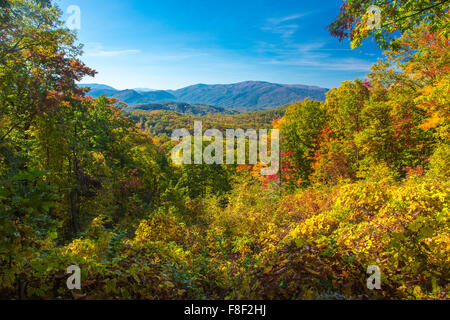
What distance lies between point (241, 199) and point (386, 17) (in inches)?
379

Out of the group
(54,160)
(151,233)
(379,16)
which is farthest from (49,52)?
(379,16)

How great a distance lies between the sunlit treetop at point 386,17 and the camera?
3861 mm

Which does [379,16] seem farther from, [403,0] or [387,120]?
[387,120]

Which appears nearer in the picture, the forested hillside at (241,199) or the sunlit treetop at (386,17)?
the forested hillside at (241,199)

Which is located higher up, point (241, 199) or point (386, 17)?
point (386, 17)

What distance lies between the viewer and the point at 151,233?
690 cm

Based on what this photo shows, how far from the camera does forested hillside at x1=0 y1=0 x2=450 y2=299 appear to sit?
8.97 ft

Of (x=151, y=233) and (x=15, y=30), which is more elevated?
(x=15, y=30)

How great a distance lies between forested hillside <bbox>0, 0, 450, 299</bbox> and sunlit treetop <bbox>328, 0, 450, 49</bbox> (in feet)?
0.11

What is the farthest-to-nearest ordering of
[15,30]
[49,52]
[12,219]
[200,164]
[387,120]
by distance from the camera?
1. [200,164]
2. [387,120]
3. [49,52]
4. [15,30]
5. [12,219]

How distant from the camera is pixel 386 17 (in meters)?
4.09

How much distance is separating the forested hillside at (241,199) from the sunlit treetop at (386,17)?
3cm

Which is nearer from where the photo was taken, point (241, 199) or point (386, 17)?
point (386, 17)
